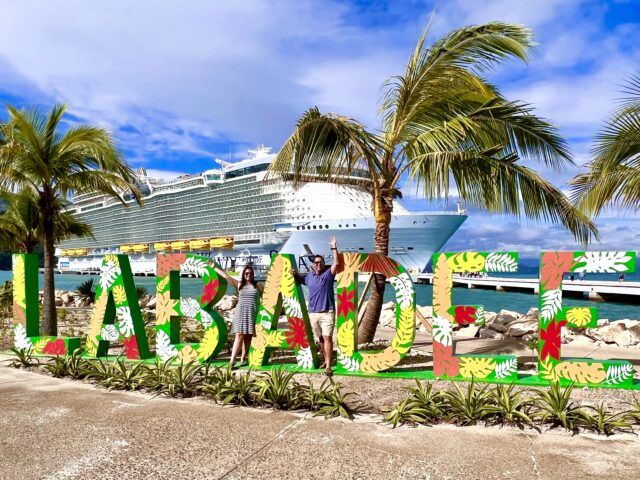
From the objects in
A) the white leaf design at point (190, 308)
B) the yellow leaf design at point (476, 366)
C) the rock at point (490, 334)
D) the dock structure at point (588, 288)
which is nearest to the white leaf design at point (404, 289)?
the yellow leaf design at point (476, 366)

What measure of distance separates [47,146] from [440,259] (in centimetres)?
674

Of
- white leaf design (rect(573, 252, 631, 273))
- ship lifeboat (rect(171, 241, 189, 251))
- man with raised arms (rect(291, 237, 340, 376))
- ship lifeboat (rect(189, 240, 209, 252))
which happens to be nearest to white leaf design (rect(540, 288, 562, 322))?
white leaf design (rect(573, 252, 631, 273))

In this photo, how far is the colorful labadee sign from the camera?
16.4 ft

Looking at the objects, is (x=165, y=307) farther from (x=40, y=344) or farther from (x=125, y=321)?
(x=40, y=344)

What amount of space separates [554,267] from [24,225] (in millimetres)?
16478

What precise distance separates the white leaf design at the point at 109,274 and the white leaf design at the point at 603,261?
17.8ft

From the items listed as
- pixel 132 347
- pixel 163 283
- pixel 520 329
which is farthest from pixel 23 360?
pixel 520 329

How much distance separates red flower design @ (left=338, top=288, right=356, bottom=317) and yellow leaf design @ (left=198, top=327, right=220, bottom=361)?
1.57 meters

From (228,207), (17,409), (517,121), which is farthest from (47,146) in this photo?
(228,207)

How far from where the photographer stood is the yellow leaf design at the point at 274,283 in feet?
19.6

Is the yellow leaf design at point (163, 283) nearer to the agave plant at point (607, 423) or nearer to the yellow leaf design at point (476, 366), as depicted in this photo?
the yellow leaf design at point (476, 366)

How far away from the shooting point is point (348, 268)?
574cm

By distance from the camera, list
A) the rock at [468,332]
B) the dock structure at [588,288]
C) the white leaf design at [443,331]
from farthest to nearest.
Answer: the dock structure at [588,288], the rock at [468,332], the white leaf design at [443,331]

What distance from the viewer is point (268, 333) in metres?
5.94
